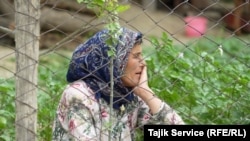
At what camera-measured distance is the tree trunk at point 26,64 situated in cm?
298

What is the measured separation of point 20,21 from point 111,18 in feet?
1.21

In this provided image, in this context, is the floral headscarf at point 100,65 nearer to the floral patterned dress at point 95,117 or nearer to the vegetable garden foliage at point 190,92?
the floral patterned dress at point 95,117

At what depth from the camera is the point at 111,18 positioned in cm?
296

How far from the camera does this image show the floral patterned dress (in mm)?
3346

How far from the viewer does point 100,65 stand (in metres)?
3.41

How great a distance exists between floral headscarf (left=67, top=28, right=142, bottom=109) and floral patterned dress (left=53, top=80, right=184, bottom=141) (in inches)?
1.7

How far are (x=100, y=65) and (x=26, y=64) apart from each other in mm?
490

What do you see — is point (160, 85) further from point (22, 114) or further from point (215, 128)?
point (22, 114)

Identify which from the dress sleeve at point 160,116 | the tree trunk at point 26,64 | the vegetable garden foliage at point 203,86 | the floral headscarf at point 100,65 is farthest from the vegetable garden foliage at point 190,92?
the tree trunk at point 26,64

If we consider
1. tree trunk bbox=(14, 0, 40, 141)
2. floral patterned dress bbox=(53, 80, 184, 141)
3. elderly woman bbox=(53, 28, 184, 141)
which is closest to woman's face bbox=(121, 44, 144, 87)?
elderly woman bbox=(53, 28, 184, 141)

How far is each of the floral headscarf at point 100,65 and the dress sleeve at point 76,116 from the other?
69mm

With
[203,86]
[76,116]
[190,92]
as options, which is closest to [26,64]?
[76,116]

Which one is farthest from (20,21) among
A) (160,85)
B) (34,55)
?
(160,85)

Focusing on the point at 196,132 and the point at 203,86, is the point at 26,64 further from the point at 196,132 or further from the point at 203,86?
the point at 203,86
